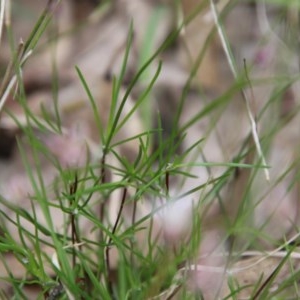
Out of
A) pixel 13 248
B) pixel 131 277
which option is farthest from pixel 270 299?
pixel 13 248

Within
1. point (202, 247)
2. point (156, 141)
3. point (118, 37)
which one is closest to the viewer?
point (202, 247)

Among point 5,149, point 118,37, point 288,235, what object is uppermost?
point 118,37

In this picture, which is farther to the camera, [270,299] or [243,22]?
[243,22]

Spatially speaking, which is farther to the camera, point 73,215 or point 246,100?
point 246,100

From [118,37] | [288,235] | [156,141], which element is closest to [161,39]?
[118,37]

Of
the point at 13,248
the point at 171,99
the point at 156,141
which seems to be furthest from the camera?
the point at 171,99

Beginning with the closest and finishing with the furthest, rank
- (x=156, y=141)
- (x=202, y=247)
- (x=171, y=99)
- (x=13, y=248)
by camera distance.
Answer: (x=13, y=248) → (x=202, y=247) → (x=156, y=141) → (x=171, y=99)

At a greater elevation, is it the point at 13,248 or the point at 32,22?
the point at 32,22

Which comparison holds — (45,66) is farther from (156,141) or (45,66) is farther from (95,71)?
(156,141)

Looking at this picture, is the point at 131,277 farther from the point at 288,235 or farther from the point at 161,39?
the point at 161,39
